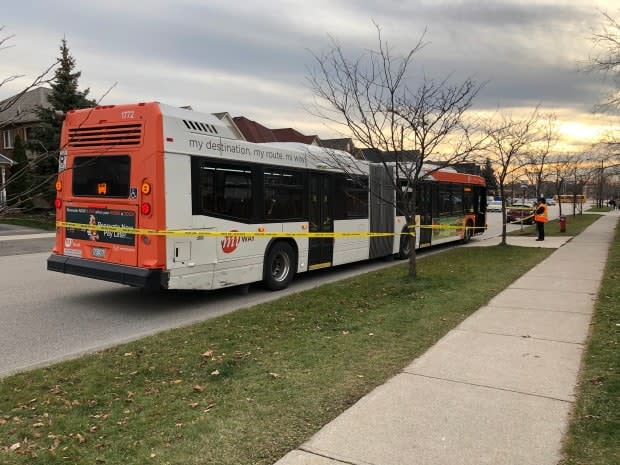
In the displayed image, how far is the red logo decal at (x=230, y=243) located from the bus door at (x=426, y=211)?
8.28 m

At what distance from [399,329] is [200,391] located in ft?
8.98

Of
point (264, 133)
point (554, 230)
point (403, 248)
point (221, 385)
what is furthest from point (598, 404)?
point (264, 133)

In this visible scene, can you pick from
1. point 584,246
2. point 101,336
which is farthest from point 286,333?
point 584,246

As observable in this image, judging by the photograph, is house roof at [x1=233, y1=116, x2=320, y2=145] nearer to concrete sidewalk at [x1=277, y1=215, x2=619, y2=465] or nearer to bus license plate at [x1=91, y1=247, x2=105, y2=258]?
bus license plate at [x1=91, y1=247, x2=105, y2=258]

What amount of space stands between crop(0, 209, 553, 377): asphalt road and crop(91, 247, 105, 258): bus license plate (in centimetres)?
83

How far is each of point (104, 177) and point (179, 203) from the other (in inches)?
53.4

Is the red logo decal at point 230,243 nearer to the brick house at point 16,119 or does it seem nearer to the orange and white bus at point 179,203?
the orange and white bus at point 179,203

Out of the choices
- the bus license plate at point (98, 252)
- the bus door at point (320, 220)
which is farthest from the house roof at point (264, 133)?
the bus license plate at point (98, 252)

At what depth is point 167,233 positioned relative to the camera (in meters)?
7.39

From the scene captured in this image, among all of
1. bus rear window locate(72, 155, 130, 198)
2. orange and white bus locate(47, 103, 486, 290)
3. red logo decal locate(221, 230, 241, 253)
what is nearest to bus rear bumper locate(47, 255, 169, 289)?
orange and white bus locate(47, 103, 486, 290)

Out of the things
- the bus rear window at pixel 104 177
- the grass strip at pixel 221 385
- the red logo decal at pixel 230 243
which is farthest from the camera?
the red logo decal at pixel 230 243

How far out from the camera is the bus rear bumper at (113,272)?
732cm

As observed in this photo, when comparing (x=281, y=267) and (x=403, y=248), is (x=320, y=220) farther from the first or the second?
(x=403, y=248)

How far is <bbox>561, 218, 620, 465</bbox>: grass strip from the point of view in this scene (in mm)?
3281
